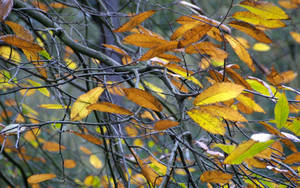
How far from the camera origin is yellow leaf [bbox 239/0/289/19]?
634 mm

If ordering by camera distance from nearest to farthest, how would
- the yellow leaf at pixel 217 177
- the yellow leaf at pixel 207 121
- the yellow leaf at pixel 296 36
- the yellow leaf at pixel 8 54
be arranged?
the yellow leaf at pixel 207 121, the yellow leaf at pixel 217 177, the yellow leaf at pixel 8 54, the yellow leaf at pixel 296 36

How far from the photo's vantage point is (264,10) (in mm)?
635

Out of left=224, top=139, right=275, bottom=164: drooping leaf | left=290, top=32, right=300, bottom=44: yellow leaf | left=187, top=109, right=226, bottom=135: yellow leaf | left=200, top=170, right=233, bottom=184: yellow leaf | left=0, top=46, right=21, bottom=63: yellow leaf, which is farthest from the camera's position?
left=290, top=32, right=300, bottom=44: yellow leaf

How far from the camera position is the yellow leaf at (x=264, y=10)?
0.63 meters

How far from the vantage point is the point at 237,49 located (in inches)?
29.8

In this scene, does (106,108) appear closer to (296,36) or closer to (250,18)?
(250,18)

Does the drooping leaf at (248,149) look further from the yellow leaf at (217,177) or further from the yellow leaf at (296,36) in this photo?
the yellow leaf at (296,36)

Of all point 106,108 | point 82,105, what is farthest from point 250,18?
point 82,105

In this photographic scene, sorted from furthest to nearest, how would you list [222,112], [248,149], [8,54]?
[8,54] → [222,112] → [248,149]

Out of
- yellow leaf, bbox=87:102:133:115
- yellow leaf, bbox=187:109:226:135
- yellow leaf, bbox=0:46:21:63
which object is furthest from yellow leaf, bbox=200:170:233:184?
yellow leaf, bbox=0:46:21:63

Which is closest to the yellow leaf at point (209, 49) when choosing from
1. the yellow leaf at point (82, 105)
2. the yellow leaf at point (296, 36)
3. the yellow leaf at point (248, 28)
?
the yellow leaf at point (248, 28)

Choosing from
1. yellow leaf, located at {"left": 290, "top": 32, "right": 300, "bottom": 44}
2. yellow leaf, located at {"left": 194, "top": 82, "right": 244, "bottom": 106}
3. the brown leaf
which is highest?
the brown leaf

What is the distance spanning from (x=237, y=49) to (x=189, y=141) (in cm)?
29

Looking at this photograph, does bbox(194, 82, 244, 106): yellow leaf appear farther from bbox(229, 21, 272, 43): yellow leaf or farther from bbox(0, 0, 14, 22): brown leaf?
bbox(0, 0, 14, 22): brown leaf
